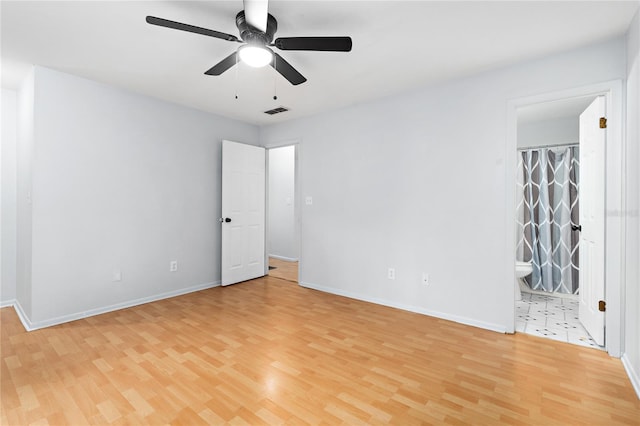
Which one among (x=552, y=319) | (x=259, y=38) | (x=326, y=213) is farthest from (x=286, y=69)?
(x=552, y=319)

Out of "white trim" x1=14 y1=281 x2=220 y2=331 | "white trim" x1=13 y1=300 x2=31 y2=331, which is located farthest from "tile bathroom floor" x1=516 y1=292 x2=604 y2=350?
"white trim" x1=13 y1=300 x2=31 y2=331

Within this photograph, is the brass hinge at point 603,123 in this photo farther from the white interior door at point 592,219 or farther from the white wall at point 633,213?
the white wall at point 633,213

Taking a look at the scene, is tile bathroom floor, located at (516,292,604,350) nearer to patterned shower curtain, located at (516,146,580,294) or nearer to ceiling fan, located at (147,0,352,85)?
patterned shower curtain, located at (516,146,580,294)

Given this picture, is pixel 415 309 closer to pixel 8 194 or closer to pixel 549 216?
pixel 549 216

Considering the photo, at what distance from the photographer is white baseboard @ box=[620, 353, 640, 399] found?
1957 mm

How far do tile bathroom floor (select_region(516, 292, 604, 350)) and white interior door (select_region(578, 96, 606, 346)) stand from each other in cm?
10

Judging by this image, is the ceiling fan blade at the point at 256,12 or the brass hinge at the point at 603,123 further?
the brass hinge at the point at 603,123

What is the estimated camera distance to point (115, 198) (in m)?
3.45

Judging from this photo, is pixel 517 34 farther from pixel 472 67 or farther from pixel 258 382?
pixel 258 382

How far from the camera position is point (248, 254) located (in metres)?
4.77

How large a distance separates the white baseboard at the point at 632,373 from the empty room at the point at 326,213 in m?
0.03

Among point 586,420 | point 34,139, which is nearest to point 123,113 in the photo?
point 34,139

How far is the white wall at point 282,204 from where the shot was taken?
21.6 ft

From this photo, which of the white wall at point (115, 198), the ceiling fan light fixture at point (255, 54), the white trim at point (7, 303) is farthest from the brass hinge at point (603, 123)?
the white trim at point (7, 303)
